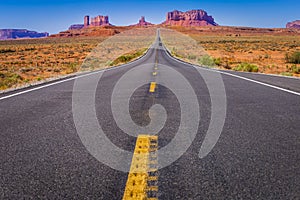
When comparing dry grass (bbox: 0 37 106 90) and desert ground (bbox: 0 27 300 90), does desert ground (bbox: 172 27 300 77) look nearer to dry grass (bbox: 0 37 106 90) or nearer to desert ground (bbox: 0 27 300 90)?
desert ground (bbox: 0 27 300 90)

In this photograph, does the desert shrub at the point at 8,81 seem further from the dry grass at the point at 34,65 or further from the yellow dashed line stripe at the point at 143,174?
the yellow dashed line stripe at the point at 143,174

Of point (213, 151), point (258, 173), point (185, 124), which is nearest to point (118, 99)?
point (185, 124)

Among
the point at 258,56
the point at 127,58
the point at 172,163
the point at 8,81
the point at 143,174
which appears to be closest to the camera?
the point at 143,174

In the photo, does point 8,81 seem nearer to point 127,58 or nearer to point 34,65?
point 34,65

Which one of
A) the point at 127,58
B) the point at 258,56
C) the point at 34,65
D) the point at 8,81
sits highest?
the point at 258,56

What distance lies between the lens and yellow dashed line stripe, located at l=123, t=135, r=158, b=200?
228 cm

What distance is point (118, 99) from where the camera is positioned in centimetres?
676

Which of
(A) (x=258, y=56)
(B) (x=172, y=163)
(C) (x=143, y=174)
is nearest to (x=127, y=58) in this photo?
(A) (x=258, y=56)

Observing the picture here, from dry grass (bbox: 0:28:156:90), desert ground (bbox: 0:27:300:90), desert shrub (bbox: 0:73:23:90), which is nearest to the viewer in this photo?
desert shrub (bbox: 0:73:23:90)

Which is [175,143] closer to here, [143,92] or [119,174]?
[119,174]

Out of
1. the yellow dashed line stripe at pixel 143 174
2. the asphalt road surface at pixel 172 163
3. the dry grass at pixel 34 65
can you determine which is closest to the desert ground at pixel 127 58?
the dry grass at pixel 34 65

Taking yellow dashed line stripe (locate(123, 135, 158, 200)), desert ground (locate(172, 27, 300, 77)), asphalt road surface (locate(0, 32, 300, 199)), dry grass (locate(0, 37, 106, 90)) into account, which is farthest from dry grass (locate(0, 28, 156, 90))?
desert ground (locate(172, 27, 300, 77))

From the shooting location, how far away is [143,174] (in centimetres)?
266

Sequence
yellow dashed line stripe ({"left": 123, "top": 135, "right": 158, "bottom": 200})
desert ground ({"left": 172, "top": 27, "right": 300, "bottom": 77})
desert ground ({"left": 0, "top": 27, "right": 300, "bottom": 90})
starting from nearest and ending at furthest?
yellow dashed line stripe ({"left": 123, "top": 135, "right": 158, "bottom": 200}) < desert ground ({"left": 0, "top": 27, "right": 300, "bottom": 90}) < desert ground ({"left": 172, "top": 27, "right": 300, "bottom": 77})
